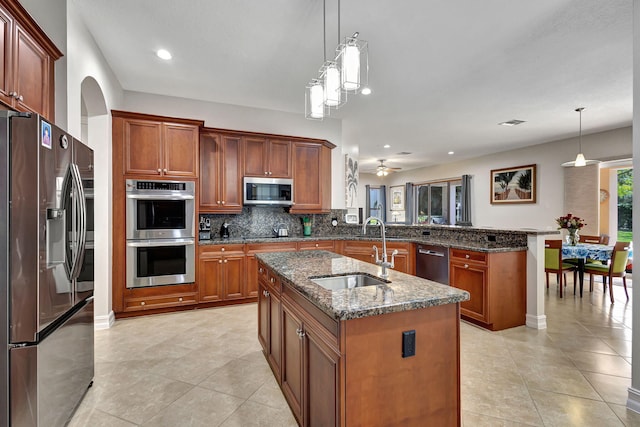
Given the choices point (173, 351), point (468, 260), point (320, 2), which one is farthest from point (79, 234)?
point (468, 260)

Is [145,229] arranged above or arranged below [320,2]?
below

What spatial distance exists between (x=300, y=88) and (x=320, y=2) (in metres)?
1.71

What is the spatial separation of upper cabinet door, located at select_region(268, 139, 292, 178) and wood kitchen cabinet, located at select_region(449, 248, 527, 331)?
107 inches

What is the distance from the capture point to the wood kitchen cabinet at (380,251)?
14.5 feet

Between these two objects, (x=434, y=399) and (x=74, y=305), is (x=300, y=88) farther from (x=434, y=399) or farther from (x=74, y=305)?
(x=434, y=399)

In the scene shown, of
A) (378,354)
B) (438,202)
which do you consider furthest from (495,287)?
(438,202)

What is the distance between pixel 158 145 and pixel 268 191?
1561 mm

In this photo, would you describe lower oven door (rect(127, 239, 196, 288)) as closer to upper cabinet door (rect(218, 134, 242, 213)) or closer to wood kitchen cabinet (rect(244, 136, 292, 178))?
upper cabinet door (rect(218, 134, 242, 213))

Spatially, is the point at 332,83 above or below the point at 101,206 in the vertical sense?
above

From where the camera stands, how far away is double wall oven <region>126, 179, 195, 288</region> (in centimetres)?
368

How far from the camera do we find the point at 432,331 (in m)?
1.50

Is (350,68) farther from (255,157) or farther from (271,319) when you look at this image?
(255,157)

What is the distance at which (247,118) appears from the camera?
4832 mm

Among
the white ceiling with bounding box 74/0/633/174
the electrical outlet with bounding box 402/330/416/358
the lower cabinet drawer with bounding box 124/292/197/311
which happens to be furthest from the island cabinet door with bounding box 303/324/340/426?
the lower cabinet drawer with bounding box 124/292/197/311
